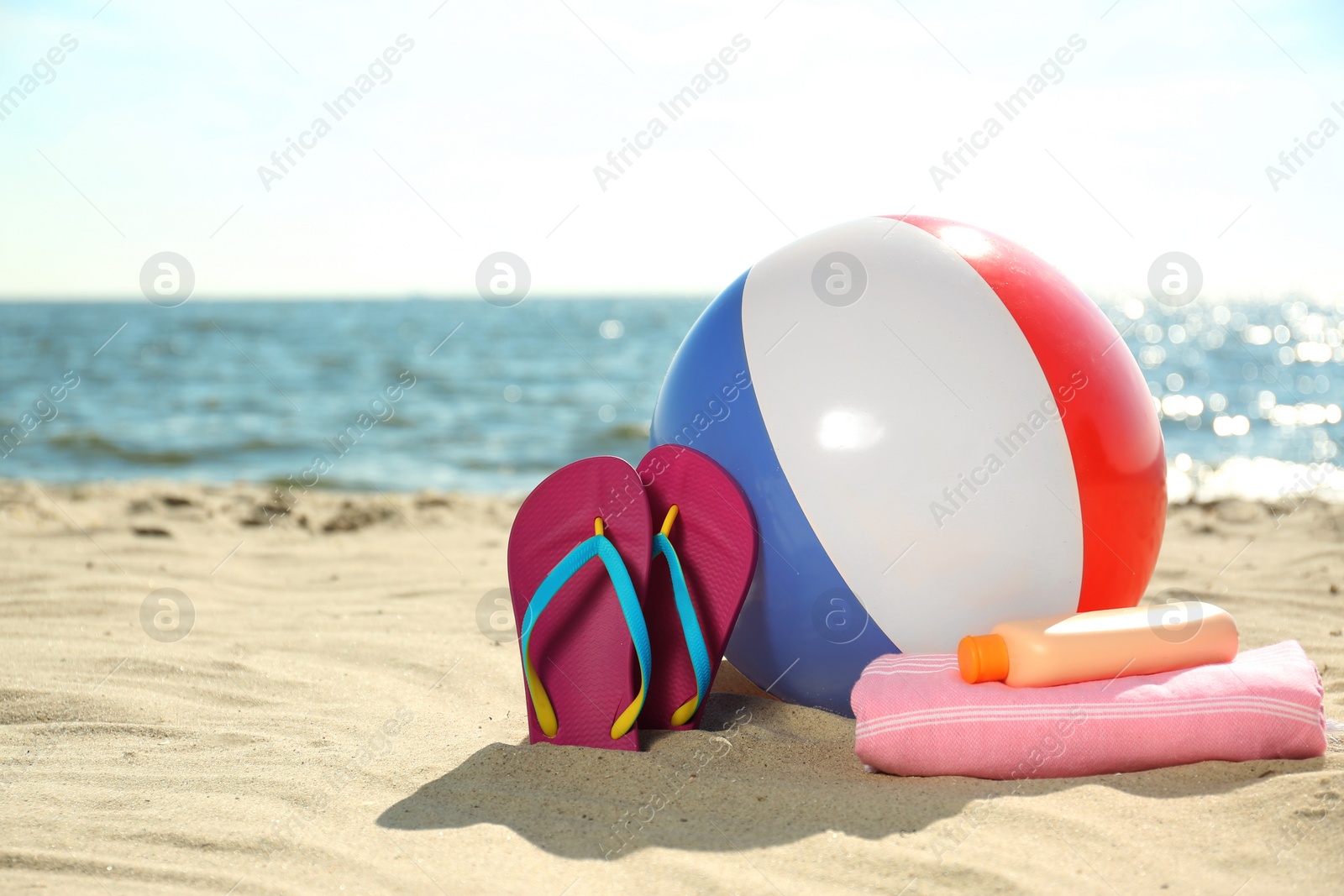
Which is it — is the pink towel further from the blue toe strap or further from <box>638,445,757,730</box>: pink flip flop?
the blue toe strap

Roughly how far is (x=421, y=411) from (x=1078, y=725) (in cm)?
1141

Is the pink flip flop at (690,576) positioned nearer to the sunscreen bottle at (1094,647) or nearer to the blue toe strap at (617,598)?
the blue toe strap at (617,598)

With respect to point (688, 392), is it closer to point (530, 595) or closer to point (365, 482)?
point (530, 595)

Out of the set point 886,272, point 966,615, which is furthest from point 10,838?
point 886,272

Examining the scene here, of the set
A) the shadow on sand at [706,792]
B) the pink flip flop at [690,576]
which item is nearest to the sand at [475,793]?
the shadow on sand at [706,792]

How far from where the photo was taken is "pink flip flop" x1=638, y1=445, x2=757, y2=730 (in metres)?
2.57

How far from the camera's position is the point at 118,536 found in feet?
18.2

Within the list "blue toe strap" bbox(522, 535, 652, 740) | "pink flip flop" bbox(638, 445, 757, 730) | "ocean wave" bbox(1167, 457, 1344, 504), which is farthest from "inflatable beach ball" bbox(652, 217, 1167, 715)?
"ocean wave" bbox(1167, 457, 1344, 504)

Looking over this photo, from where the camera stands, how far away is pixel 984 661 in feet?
7.71

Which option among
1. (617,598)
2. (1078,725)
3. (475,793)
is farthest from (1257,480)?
(475,793)

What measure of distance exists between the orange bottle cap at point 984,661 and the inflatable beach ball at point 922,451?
0.12 m

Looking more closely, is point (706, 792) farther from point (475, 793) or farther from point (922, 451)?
point (922, 451)

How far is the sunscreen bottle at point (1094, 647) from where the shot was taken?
234 cm

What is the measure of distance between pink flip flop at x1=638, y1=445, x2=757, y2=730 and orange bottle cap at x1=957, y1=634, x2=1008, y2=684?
22.2 inches
